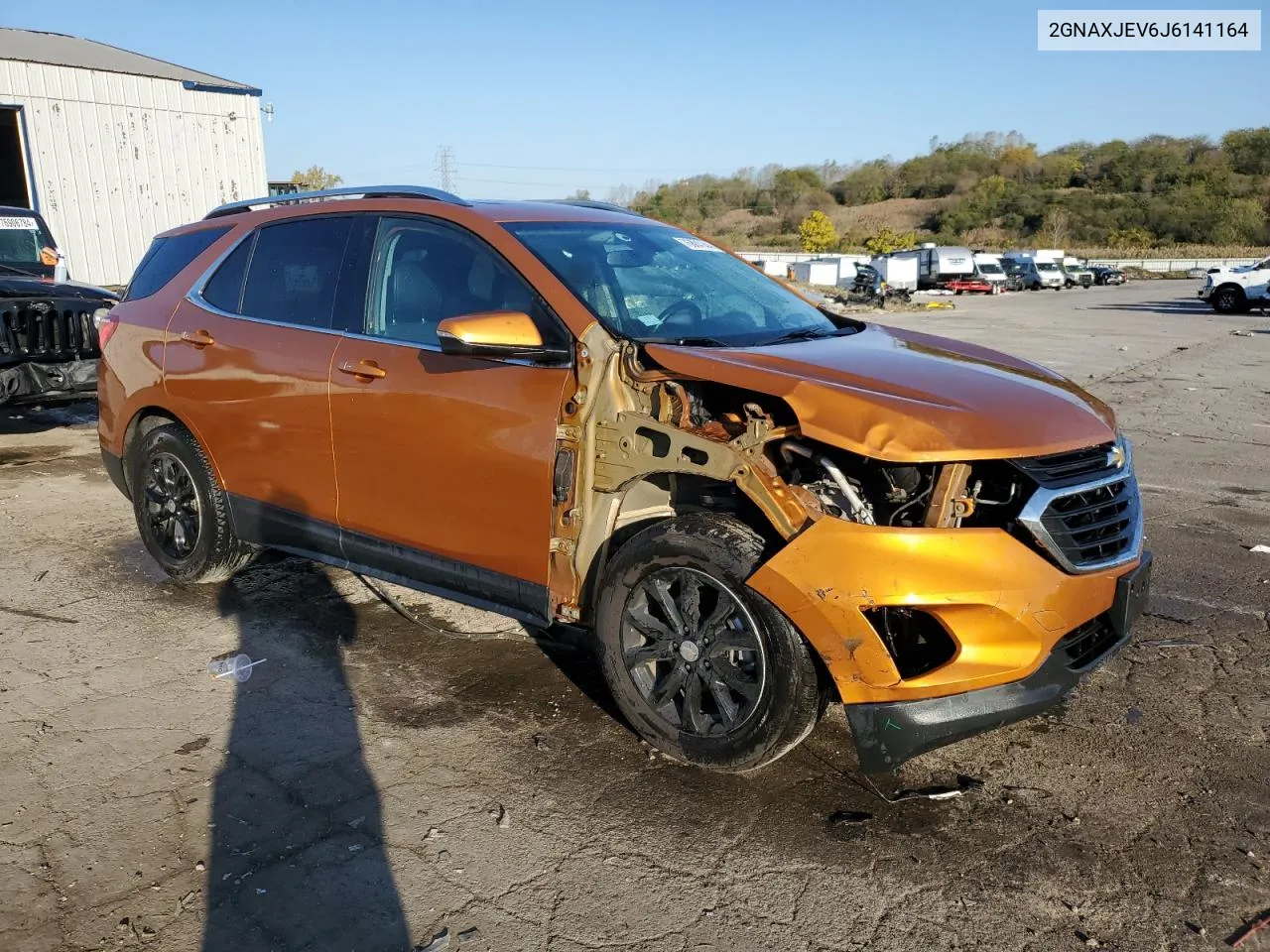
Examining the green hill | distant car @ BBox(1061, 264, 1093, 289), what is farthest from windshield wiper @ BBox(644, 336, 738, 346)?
the green hill

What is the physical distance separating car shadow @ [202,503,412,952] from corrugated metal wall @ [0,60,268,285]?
1905 centimetres

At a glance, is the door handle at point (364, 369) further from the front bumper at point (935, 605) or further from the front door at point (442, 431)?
the front bumper at point (935, 605)

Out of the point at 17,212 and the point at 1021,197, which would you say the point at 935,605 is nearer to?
the point at 17,212

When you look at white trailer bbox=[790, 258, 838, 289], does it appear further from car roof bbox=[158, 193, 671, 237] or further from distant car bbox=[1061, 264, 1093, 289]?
car roof bbox=[158, 193, 671, 237]

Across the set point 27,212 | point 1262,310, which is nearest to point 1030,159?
point 1262,310

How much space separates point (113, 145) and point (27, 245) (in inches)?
480

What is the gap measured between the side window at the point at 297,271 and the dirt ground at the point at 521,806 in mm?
1424

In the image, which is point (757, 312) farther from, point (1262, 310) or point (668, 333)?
point (1262, 310)

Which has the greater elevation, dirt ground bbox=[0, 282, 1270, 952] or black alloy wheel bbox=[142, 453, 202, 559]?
black alloy wheel bbox=[142, 453, 202, 559]

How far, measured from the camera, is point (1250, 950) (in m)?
2.42

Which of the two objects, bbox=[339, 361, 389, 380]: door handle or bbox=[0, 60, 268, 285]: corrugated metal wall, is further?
bbox=[0, 60, 268, 285]: corrugated metal wall

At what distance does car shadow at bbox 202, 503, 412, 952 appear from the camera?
2.53 metres

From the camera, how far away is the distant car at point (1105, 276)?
179 ft

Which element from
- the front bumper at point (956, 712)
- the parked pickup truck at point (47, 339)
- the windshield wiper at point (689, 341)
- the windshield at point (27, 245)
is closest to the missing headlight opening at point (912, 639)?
the front bumper at point (956, 712)
